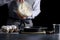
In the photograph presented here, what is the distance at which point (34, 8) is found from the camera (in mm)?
930

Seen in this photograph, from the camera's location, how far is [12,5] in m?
0.93

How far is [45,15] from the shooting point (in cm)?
94

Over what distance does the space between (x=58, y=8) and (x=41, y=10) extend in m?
0.12

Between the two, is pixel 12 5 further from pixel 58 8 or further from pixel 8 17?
pixel 58 8

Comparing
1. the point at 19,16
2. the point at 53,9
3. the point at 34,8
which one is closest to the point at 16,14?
the point at 19,16

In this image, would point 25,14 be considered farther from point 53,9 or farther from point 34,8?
point 53,9

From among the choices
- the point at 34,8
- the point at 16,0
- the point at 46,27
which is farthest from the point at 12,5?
the point at 46,27

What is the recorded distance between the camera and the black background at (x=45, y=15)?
93 cm

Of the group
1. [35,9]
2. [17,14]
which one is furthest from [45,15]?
[17,14]

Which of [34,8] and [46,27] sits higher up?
[34,8]

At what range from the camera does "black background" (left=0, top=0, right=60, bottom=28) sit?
3.05 feet

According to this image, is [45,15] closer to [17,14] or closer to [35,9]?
[35,9]

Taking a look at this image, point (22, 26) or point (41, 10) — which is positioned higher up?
point (41, 10)

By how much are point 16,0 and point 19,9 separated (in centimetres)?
→ 7
